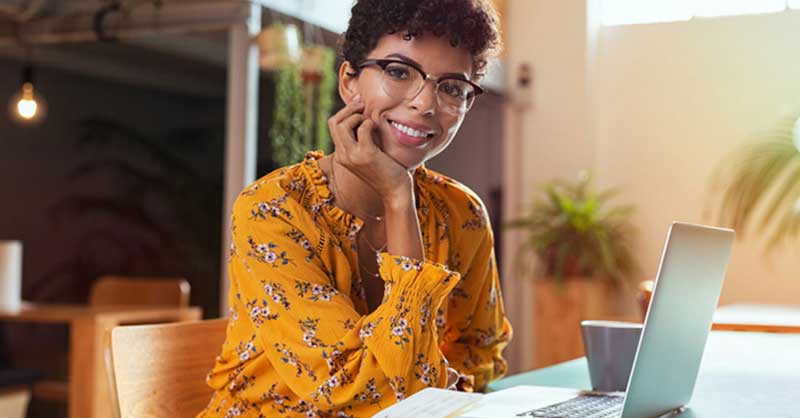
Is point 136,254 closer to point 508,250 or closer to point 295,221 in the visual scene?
point 508,250

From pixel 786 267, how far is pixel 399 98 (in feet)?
19.2

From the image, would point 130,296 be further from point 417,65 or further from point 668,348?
point 668,348

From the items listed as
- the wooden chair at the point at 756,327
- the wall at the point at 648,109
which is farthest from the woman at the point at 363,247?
the wall at the point at 648,109

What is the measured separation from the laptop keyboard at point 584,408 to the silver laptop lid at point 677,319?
0.23ft

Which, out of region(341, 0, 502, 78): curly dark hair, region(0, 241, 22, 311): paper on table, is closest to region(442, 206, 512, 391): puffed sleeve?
region(341, 0, 502, 78): curly dark hair

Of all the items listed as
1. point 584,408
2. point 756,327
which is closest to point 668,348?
point 584,408

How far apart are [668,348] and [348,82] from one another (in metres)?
0.68

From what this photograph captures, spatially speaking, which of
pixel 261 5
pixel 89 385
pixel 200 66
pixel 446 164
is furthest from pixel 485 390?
pixel 200 66

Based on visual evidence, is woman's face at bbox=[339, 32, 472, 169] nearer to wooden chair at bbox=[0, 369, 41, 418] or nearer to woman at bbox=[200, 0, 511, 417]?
woman at bbox=[200, 0, 511, 417]

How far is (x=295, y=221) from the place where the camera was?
1403 millimetres

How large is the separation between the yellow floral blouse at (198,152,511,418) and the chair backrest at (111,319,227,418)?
56 mm

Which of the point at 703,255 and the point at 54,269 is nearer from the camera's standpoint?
the point at 703,255

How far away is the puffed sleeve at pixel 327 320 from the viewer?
1244mm

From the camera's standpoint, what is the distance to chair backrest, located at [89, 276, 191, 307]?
4379 mm
